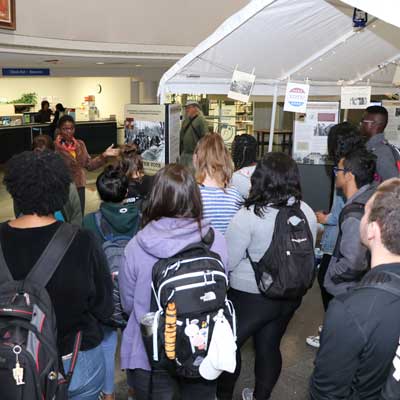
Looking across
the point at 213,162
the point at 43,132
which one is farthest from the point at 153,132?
the point at 43,132

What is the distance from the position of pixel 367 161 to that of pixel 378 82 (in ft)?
11.5

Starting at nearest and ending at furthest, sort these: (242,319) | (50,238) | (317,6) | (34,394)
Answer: (34,394), (50,238), (242,319), (317,6)

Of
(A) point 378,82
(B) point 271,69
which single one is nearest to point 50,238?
(B) point 271,69

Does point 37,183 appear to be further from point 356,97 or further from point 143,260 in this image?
point 356,97

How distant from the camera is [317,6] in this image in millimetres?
4051

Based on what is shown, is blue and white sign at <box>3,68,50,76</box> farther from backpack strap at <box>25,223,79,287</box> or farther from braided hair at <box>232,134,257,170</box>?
backpack strap at <box>25,223,79,287</box>

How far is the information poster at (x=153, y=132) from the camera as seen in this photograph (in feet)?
15.1

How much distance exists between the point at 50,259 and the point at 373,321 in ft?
3.62

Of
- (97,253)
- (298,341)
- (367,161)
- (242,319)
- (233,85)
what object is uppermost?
(233,85)

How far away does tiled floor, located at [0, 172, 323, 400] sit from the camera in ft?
10.1

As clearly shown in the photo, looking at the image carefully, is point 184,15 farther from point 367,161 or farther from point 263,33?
point 367,161

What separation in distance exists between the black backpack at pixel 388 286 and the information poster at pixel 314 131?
4513 millimetres

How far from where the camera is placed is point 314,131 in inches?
228

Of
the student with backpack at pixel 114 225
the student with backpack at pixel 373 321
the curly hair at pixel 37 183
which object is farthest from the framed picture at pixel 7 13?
the student with backpack at pixel 373 321
